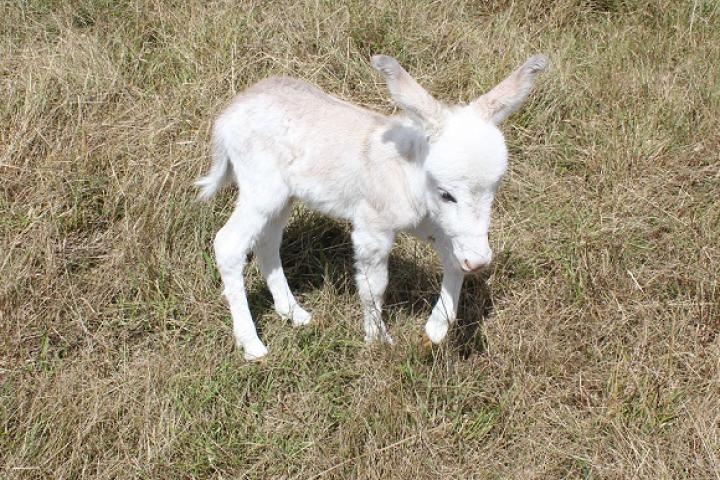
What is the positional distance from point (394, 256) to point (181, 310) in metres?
1.17

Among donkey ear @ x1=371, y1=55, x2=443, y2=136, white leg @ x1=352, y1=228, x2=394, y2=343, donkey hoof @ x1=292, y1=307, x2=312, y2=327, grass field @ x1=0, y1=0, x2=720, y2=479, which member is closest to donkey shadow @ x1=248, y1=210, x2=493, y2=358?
grass field @ x1=0, y1=0, x2=720, y2=479

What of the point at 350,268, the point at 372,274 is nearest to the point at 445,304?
the point at 372,274

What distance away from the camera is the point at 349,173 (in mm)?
3838

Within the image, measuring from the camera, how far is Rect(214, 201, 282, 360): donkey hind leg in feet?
13.1

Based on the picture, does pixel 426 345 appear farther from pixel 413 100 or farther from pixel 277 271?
pixel 413 100

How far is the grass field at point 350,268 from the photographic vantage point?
3586mm

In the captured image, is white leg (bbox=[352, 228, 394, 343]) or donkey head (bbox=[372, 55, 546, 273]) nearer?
donkey head (bbox=[372, 55, 546, 273])

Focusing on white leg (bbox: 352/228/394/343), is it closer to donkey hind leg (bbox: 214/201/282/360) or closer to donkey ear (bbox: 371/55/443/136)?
donkey hind leg (bbox: 214/201/282/360)

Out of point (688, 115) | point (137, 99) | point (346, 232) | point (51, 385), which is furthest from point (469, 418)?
→ point (137, 99)

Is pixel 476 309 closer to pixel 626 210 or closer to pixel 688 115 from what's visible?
pixel 626 210

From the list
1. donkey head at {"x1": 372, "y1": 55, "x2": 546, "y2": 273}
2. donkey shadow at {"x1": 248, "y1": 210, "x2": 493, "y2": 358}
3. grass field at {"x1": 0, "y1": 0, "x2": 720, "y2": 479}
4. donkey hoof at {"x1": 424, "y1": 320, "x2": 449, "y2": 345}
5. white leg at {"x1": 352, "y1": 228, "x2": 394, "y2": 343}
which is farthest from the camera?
donkey shadow at {"x1": 248, "y1": 210, "x2": 493, "y2": 358}

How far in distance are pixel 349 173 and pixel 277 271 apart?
755mm

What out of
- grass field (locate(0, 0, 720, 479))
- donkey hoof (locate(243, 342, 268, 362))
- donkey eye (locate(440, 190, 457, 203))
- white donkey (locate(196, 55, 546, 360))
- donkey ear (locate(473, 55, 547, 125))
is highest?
donkey ear (locate(473, 55, 547, 125))

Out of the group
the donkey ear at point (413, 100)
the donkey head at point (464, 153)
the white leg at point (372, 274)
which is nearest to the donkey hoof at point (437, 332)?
the white leg at point (372, 274)
